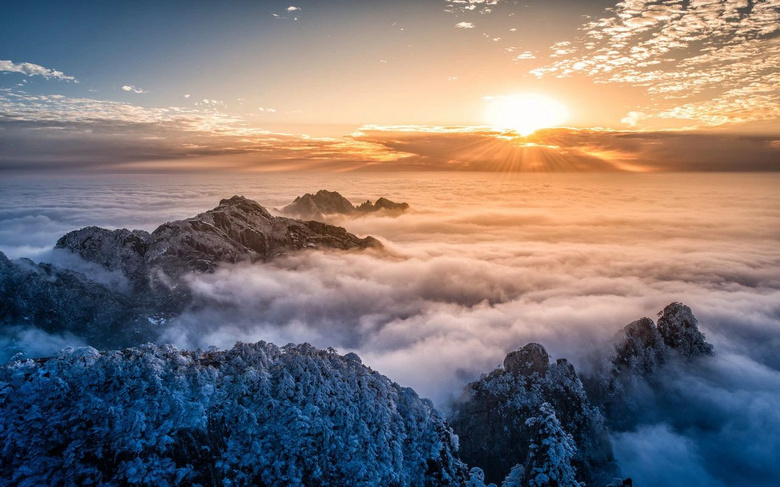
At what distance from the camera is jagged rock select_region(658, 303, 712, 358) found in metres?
109

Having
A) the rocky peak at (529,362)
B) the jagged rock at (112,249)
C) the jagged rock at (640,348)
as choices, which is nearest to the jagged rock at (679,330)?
the jagged rock at (640,348)

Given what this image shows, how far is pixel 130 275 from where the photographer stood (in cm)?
13675

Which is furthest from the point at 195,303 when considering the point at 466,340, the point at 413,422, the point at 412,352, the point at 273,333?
the point at 413,422

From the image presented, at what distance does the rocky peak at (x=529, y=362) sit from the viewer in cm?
8194

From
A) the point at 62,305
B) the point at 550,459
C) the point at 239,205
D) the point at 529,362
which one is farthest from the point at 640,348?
the point at 239,205

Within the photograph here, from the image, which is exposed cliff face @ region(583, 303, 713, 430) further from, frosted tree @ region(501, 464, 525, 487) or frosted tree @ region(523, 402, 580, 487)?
frosted tree @ region(523, 402, 580, 487)

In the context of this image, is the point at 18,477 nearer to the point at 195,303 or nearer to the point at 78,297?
the point at 78,297

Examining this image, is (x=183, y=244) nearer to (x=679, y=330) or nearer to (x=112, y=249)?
(x=112, y=249)

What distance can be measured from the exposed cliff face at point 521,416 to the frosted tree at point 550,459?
41593 millimetres

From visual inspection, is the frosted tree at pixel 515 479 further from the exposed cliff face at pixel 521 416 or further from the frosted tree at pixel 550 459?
the exposed cliff face at pixel 521 416

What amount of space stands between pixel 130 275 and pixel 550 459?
14432 centimetres

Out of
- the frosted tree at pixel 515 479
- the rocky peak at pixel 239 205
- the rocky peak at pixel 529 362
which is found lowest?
the rocky peak at pixel 529 362

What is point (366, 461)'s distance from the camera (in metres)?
36.0

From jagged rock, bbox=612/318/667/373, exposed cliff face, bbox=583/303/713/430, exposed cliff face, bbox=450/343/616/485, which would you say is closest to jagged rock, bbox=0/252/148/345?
exposed cliff face, bbox=450/343/616/485
